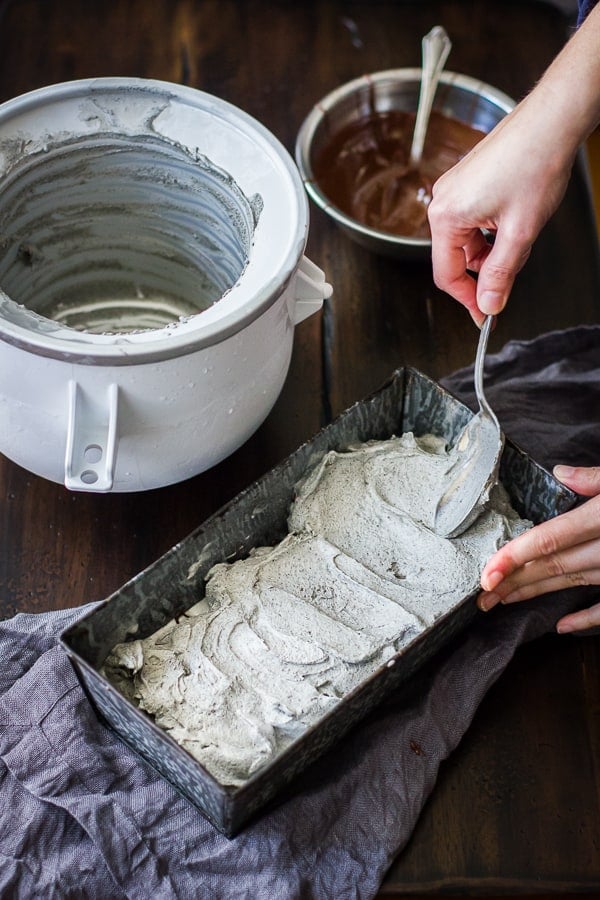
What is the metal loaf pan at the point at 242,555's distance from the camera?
677 mm

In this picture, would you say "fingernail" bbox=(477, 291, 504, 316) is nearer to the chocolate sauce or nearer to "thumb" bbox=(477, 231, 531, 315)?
"thumb" bbox=(477, 231, 531, 315)

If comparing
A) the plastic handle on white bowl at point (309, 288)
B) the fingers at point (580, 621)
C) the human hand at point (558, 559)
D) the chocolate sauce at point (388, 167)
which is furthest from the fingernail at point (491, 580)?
the chocolate sauce at point (388, 167)

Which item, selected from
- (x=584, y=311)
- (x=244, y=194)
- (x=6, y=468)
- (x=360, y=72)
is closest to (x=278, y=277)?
(x=244, y=194)

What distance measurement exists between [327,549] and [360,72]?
0.67 m

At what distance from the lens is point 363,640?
0.75m

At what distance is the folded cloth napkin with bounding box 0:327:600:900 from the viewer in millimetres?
715

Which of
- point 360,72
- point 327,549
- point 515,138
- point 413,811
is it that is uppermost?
point 515,138

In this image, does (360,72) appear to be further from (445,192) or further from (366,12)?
(445,192)

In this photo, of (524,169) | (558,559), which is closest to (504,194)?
(524,169)

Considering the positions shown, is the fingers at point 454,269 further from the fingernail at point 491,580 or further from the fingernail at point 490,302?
the fingernail at point 491,580

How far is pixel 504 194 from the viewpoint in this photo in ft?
2.53

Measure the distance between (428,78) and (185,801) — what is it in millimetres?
746

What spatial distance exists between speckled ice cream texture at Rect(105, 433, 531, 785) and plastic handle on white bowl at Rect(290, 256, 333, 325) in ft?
0.40

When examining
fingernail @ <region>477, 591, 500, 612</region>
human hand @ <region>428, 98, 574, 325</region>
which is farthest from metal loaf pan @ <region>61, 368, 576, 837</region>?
human hand @ <region>428, 98, 574, 325</region>
